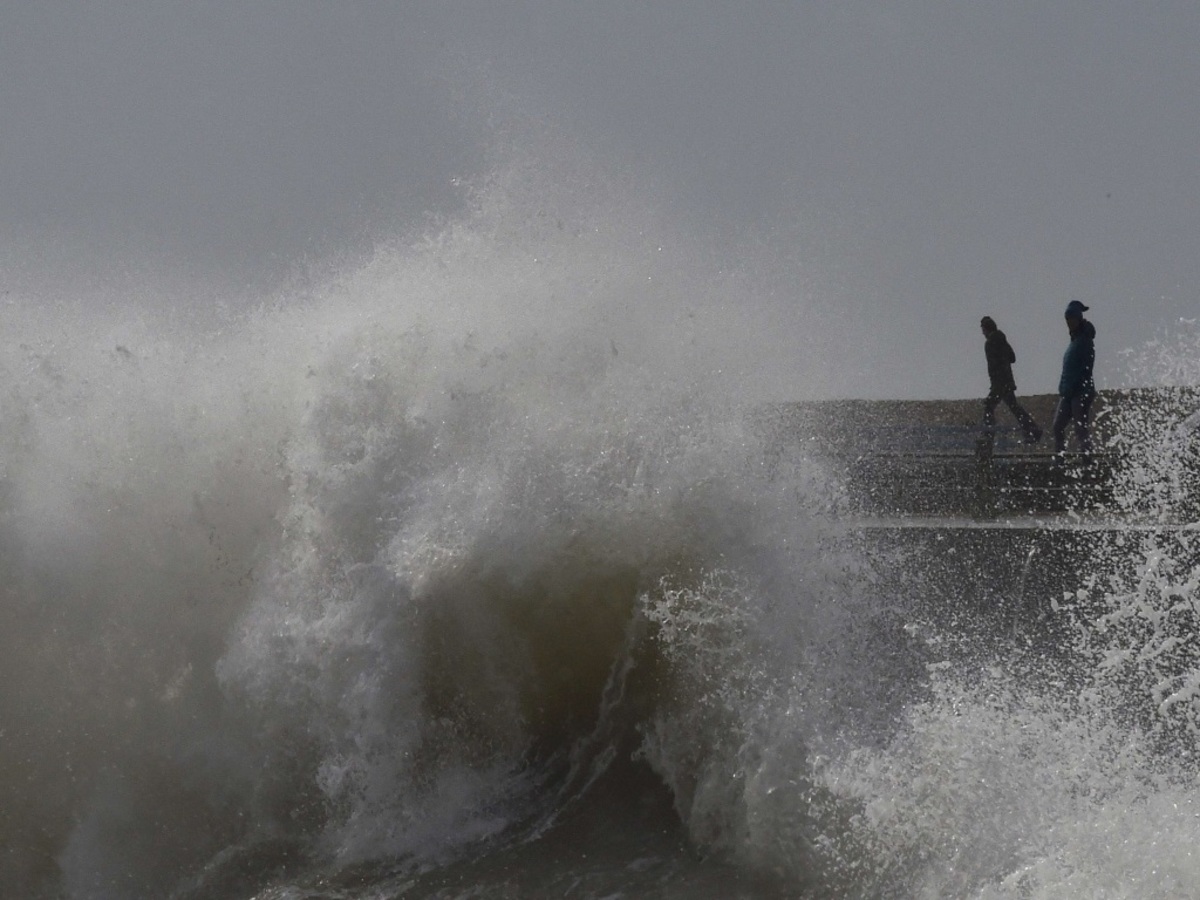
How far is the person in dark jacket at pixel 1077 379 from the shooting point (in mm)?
11891

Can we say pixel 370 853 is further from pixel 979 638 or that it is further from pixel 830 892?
pixel 979 638

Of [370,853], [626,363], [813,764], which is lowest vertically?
[370,853]

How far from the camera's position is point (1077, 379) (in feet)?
39.1

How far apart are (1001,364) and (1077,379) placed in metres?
1.73

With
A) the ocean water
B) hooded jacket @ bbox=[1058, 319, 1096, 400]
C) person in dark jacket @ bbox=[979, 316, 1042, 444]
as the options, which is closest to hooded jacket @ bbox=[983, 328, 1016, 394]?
person in dark jacket @ bbox=[979, 316, 1042, 444]

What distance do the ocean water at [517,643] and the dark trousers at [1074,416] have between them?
348cm

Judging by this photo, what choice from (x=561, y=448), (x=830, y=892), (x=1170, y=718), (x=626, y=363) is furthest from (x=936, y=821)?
(x=626, y=363)

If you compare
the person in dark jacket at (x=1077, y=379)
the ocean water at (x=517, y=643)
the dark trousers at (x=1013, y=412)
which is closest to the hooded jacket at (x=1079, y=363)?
the person in dark jacket at (x=1077, y=379)

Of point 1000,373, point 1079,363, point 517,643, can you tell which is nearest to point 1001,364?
point 1000,373

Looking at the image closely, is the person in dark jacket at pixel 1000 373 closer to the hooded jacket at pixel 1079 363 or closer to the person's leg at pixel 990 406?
the person's leg at pixel 990 406

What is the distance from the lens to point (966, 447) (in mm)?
13445

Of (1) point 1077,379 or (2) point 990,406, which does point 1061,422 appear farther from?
(2) point 990,406

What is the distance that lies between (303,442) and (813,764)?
330 centimetres

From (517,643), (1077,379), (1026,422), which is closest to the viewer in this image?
(517,643)
